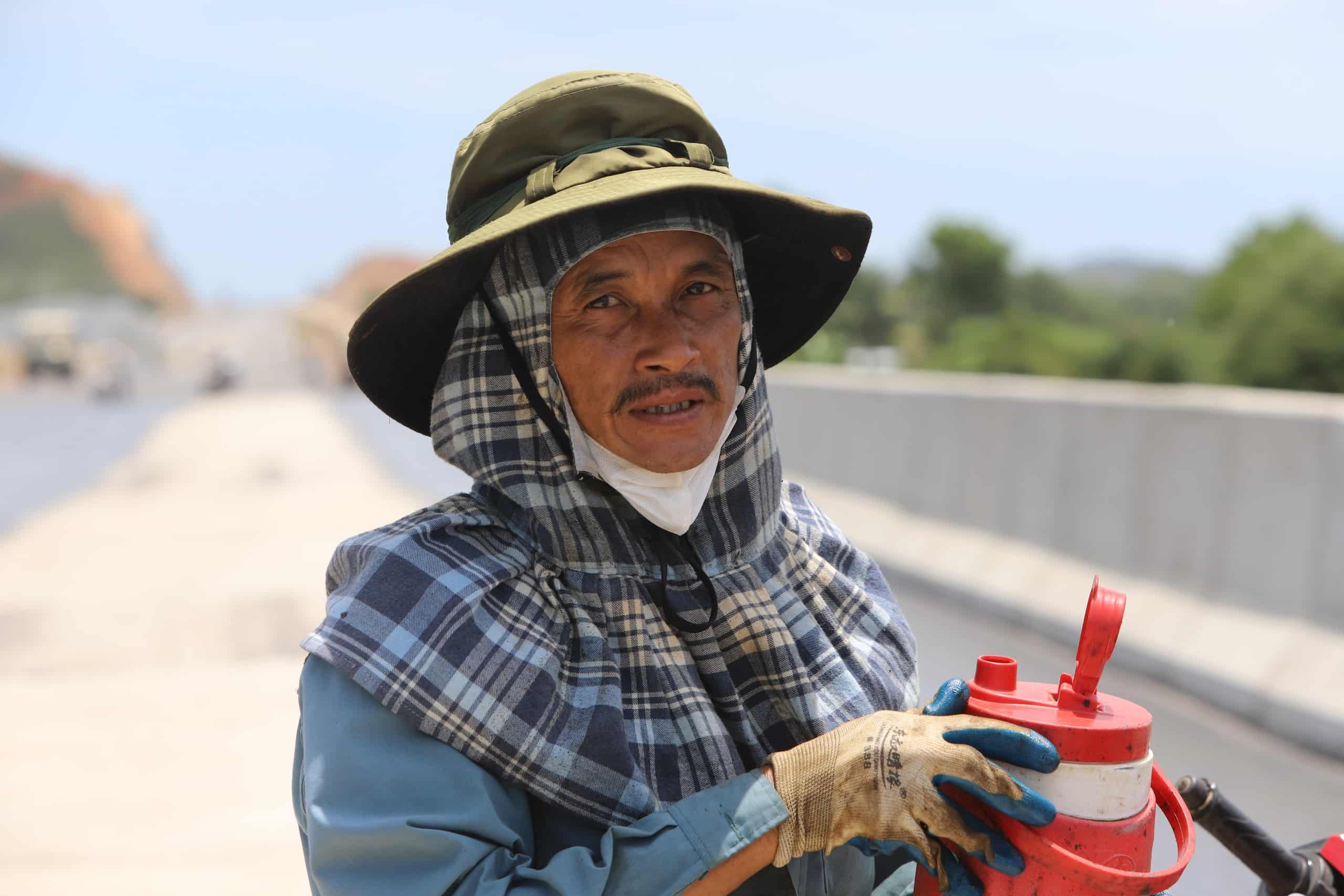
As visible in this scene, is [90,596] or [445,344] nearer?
[445,344]

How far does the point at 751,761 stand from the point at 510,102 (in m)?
1.17

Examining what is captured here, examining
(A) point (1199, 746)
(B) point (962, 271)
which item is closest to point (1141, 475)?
(A) point (1199, 746)

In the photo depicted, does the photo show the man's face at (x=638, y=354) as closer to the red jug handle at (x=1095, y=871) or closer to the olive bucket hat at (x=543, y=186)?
the olive bucket hat at (x=543, y=186)

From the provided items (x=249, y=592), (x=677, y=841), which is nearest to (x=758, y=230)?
(x=677, y=841)

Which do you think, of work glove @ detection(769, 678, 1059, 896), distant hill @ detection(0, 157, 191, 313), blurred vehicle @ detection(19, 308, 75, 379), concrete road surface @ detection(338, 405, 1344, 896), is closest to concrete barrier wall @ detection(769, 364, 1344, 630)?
concrete road surface @ detection(338, 405, 1344, 896)

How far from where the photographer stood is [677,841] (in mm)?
1931

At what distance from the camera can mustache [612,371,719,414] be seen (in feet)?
7.38

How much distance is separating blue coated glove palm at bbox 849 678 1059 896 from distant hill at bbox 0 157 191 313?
174 metres

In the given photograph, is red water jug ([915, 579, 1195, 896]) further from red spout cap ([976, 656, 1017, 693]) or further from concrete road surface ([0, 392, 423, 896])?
concrete road surface ([0, 392, 423, 896])

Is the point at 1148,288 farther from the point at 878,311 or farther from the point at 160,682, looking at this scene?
the point at 160,682

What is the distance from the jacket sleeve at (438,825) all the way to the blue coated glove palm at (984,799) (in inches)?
9.4

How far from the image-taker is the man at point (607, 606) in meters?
1.89

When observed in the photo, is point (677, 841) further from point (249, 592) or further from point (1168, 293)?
point (1168, 293)

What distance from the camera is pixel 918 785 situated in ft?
6.09
